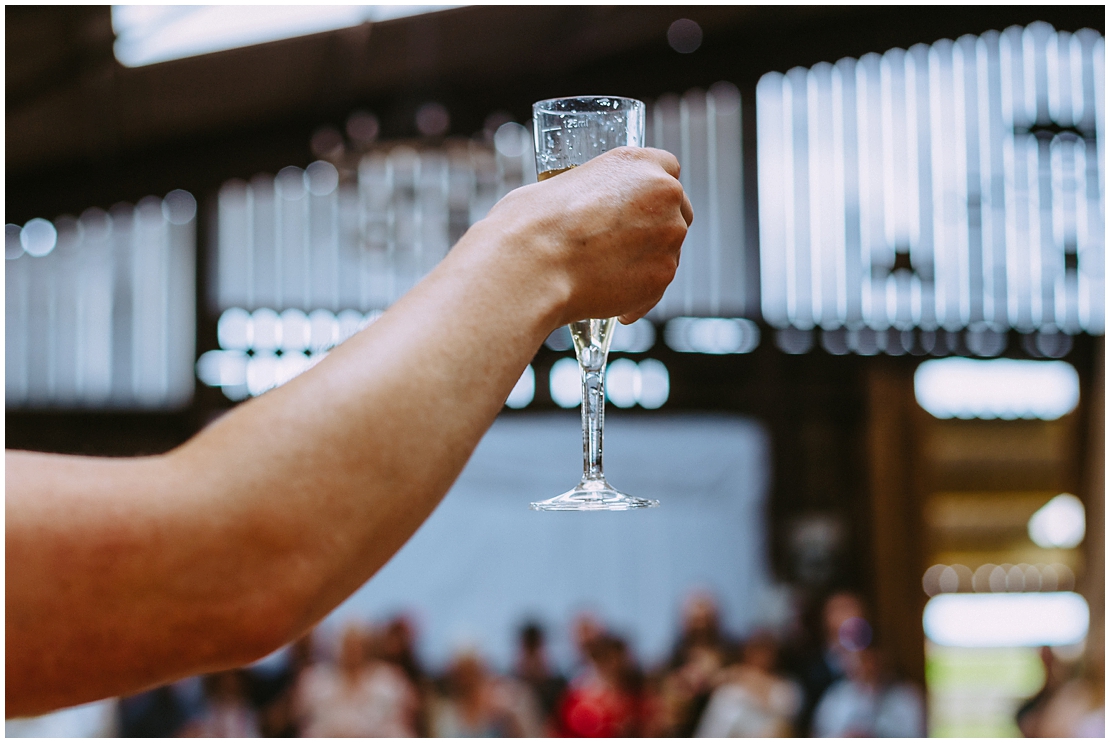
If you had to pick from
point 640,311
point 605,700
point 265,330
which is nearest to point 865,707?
point 605,700

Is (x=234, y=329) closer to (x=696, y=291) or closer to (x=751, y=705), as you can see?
(x=696, y=291)

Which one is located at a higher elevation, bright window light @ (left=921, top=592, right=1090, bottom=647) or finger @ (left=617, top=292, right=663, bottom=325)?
finger @ (left=617, top=292, right=663, bottom=325)

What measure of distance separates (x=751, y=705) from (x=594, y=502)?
419 cm

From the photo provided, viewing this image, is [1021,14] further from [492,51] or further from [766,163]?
[492,51]

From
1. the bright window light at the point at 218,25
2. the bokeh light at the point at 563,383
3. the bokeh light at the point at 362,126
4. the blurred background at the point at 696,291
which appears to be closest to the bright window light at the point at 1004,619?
the blurred background at the point at 696,291

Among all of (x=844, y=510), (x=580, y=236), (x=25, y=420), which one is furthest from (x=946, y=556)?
(x=580, y=236)

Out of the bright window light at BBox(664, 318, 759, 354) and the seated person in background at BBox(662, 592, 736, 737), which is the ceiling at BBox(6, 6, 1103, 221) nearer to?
the bright window light at BBox(664, 318, 759, 354)

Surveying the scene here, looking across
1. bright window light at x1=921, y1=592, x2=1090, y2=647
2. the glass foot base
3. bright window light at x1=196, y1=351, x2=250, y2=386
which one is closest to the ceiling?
bright window light at x1=196, y1=351, x2=250, y2=386

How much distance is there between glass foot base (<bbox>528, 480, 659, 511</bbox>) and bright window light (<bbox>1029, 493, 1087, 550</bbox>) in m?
7.55

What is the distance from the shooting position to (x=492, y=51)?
6.63m

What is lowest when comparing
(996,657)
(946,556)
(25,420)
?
(996,657)

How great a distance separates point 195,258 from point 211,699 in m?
3.23

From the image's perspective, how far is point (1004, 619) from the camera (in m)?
8.70

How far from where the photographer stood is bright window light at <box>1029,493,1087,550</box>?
753 cm
